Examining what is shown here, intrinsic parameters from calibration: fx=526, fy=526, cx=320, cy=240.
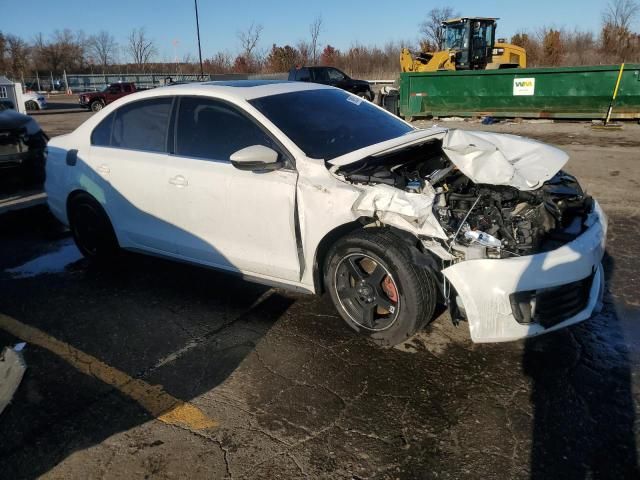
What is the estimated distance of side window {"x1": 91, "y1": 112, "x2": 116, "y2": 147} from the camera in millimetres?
4680

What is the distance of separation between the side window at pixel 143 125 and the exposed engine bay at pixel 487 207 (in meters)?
1.69

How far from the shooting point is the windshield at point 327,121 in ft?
12.1

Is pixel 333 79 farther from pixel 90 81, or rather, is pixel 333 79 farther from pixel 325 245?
pixel 90 81

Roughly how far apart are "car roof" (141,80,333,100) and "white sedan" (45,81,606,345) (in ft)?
0.06

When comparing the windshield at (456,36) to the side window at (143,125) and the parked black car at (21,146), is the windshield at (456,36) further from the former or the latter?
the side window at (143,125)

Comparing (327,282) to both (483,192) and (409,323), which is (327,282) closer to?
(409,323)

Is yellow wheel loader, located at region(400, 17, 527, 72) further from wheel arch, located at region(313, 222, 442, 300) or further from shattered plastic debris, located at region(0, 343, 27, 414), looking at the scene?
shattered plastic debris, located at region(0, 343, 27, 414)

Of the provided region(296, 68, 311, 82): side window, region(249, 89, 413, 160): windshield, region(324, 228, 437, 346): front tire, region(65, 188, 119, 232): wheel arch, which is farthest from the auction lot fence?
region(324, 228, 437, 346): front tire

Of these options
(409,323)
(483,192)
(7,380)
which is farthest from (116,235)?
(483,192)

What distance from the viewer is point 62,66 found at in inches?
2527

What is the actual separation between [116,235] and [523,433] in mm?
3701

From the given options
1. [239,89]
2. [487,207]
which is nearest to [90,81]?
[239,89]

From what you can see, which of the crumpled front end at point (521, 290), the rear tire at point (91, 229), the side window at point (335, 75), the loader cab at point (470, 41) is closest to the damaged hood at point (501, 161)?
the crumpled front end at point (521, 290)

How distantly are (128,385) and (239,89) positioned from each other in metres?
2.29
